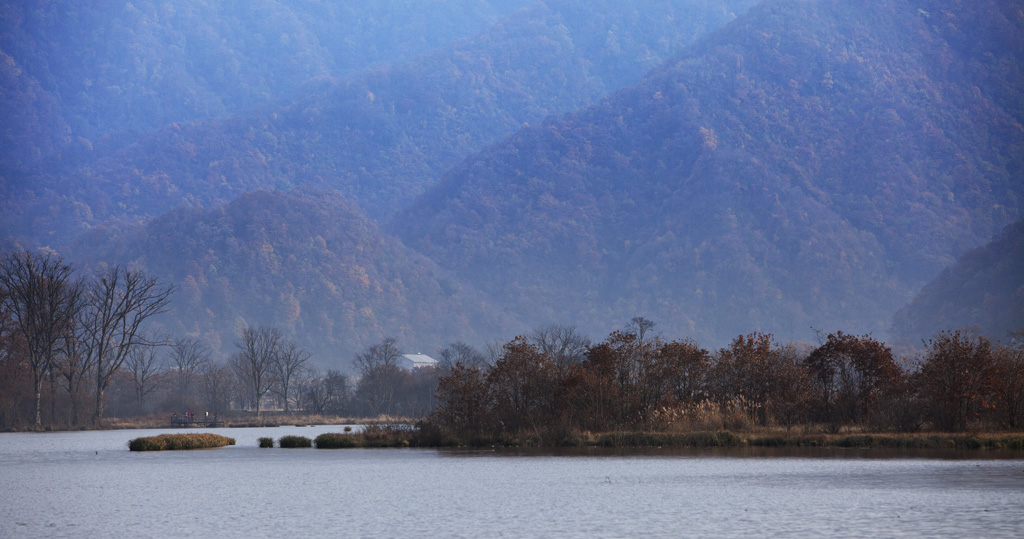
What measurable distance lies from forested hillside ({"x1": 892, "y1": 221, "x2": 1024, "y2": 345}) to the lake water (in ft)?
478

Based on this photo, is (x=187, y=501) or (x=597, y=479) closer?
(x=187, y=501)

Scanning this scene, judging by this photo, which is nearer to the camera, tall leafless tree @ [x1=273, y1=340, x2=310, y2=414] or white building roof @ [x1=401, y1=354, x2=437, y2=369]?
tall leafless tree @ [x1=273, y1=340, x2=310, y2=414]

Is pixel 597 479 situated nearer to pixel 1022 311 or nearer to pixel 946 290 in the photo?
pixel 1022 311

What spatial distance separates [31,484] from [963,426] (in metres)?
34.7

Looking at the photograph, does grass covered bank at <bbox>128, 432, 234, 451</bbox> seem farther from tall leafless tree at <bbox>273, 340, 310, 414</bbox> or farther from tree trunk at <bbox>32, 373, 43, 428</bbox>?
tall leafless tree at <bbox>273, 340, 310, 414</bbox>

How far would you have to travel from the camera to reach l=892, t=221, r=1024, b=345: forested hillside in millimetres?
171375

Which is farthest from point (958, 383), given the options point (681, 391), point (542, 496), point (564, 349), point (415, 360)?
point (415, 360)

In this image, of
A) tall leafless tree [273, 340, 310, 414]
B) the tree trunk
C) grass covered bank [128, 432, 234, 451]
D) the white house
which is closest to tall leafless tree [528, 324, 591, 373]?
grass covered bank [128, 432, 234, 451]

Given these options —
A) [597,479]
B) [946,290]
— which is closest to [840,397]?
[597,479]

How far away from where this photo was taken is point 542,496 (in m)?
27.1

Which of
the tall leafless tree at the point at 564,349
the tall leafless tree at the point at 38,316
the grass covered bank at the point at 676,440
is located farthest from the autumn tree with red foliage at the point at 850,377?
the tall leafless tree at the point at 38,316

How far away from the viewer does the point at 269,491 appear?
99.2ft

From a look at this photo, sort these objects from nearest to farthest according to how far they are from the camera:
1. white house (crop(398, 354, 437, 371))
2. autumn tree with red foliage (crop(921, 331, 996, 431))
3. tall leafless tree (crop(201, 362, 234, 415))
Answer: autumn tree with red foliage (crop(921, 331, 996, 431)) → tall leafless tree (crop(201, 362, 234, 415)) → white house (crop(398, 354, 437, 371))

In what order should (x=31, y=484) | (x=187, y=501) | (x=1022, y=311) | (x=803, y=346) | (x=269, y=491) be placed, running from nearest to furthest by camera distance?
(x=187, y=501) → (x=269, y=491) → (x=31, y=484) → (x=1022, y=311) → (x=803, y=346)
